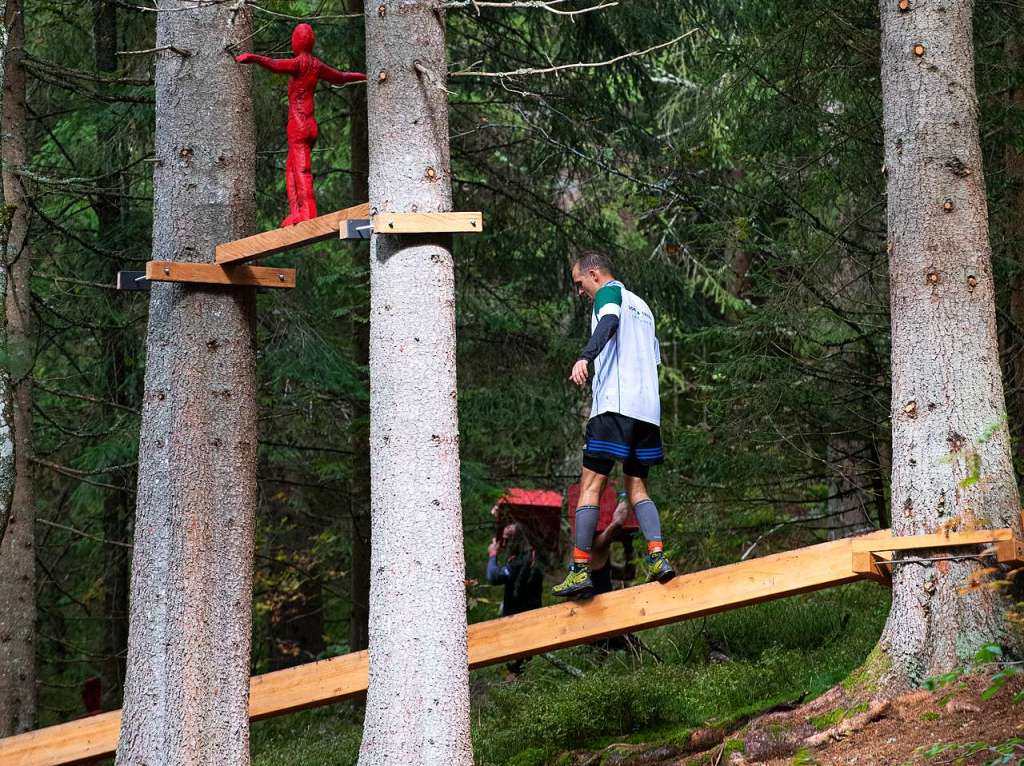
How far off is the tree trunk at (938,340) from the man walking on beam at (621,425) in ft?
4.51

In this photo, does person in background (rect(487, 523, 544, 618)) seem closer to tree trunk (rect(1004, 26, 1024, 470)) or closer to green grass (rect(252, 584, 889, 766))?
green grass (rect(252, 584, 889, 766))

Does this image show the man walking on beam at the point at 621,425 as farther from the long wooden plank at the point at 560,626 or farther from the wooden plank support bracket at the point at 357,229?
the wooden plank support bracket at the point at 357,229

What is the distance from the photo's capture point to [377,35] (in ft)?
18.3

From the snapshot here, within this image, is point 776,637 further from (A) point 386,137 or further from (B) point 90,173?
(B) point 90,173

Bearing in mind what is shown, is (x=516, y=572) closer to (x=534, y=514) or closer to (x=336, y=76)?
(x=534, y=514)

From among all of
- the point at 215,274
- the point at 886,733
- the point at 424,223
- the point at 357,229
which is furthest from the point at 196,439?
the point at 886,733

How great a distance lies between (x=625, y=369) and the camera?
267 inches

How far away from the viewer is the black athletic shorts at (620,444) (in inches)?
267

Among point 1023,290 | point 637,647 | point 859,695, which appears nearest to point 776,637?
point 637,647

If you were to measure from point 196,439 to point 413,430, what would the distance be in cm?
148

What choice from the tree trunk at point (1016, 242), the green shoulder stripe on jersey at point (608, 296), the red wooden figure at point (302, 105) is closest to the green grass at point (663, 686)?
the tree trunk at point (1016, 242)

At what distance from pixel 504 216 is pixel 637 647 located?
440 centimetres

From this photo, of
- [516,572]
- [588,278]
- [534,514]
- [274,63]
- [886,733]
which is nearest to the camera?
[886,733]

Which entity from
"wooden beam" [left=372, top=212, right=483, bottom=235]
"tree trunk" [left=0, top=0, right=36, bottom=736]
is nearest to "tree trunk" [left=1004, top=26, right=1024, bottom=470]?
"wooden beam" [left=372, top=212, right=483, bottom=235]
